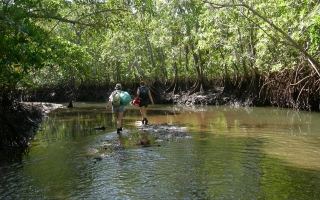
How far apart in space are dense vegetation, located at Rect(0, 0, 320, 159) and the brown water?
166 centimetres

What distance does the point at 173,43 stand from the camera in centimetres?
2525

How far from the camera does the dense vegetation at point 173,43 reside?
6.86 metres

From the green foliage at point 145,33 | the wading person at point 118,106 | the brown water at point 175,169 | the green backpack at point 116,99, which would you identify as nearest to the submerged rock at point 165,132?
the brown water at point 175,169

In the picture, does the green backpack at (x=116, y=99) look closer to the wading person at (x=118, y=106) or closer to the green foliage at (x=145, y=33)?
the wading person at (x=118, y=106)

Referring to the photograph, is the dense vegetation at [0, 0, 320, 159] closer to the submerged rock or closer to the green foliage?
the green foliage

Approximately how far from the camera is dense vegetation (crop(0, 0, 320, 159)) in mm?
6855

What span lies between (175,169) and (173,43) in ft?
66.8

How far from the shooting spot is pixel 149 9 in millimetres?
10250

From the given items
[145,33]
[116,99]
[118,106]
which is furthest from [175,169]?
[145,33]

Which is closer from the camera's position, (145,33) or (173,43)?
(145,33)

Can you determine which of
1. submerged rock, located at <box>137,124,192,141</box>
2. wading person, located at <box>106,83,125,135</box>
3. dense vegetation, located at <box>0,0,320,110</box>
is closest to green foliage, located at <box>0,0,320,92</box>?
dense vegetation, located at <box>0,0,320,110</box>

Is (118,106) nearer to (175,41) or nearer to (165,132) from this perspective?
(165,132)

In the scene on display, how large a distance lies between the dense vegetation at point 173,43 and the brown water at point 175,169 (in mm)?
1662

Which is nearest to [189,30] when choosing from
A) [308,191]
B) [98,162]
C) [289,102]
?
[289,102]
